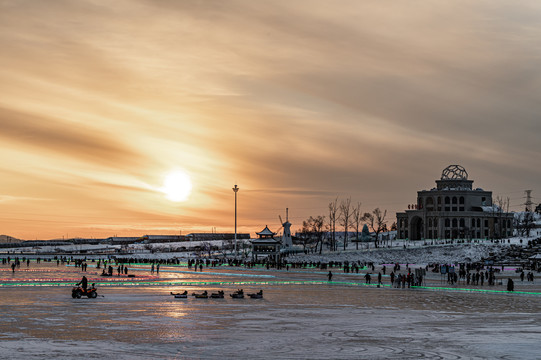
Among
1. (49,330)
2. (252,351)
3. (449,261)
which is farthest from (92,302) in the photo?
(449,261)

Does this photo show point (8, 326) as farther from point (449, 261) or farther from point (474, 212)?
point (474, 212)

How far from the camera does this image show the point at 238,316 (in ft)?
124

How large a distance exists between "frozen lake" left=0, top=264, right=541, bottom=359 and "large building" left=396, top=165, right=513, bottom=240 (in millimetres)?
121432

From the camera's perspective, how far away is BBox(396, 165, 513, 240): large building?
173m

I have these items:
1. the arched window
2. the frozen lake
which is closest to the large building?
the arched window

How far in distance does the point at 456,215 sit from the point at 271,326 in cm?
14684

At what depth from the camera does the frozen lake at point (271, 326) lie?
26094mm

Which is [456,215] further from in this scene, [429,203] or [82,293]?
[82,293]

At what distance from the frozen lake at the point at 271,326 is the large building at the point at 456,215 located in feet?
398

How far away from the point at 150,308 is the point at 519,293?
31483 mm

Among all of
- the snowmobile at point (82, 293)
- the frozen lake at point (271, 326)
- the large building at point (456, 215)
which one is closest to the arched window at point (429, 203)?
the large building at point (456, 215)

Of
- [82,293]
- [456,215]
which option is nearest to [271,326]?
[82,293]

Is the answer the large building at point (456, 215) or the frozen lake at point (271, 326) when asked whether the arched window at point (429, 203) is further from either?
the frozen lake at point (271, 326)

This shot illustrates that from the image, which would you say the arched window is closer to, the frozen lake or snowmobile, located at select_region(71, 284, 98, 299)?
the frozen lake
